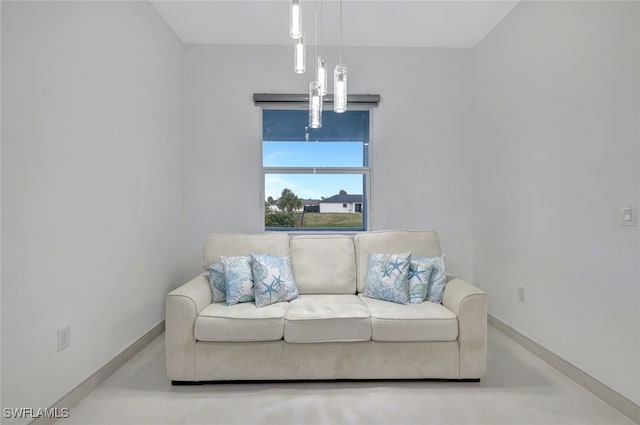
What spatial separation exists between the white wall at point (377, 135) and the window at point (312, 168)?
12cm

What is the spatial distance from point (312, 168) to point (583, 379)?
2.73 meters

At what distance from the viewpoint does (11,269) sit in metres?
1.58

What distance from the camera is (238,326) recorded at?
2.18 m

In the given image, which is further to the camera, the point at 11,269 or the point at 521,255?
the point at 521,255

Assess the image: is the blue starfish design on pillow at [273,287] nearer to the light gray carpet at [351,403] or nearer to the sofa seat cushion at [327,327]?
the sofa seat cushion at [327,327]

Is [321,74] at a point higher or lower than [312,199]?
higher

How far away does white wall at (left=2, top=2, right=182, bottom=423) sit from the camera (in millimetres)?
1612

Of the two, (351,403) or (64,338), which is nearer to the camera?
(64,338)

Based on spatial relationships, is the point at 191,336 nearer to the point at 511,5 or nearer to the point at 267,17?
the point at 267,17

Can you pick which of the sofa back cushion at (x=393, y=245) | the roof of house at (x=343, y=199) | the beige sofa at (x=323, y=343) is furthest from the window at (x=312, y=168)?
the beige sofa at (x=323, y=343)

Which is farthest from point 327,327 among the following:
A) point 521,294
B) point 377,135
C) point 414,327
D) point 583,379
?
point 377,135

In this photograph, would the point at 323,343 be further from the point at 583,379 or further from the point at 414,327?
the point at 583,379

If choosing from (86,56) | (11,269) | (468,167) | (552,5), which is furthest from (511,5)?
(11,269)

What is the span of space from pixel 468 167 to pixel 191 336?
9.96 feet
